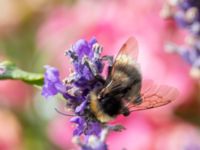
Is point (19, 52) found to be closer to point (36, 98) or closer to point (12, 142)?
point (36, 98)

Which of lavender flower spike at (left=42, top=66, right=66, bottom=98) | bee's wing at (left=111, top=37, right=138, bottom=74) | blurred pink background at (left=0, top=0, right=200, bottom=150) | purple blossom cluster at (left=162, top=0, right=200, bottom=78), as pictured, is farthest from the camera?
blurred pink background at (left=0, top=0, right=200, bottom=150)

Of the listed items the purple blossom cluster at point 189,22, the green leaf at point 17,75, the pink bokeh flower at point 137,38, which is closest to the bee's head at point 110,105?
the green leaf at point 17,75

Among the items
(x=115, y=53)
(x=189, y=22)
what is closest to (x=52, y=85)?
(x=189, y=22)

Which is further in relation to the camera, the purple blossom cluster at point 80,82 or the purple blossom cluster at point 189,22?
the purple blossom cluster at point 189,22

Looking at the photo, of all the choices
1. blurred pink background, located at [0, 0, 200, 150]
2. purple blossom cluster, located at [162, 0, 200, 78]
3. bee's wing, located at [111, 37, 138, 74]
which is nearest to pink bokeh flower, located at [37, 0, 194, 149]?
blurred pink background, located at [0, 0, 200, 150]

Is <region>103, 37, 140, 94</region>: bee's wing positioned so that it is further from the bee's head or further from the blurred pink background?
the blurred pink background

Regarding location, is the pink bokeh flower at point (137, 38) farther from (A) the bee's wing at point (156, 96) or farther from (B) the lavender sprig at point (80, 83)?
(B) the lavender sprig at point (80, 83)

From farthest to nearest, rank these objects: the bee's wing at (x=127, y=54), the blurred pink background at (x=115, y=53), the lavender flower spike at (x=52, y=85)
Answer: the blurred pink background at (x=115, y=53) → the bee's wing at (x=127, y=54) → the lavender flower spike at (x=52, y=85)
